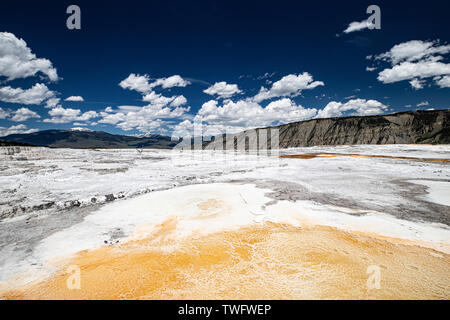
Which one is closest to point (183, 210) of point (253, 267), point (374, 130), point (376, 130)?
point (253, 267)

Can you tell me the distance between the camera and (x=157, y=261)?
14.9ft

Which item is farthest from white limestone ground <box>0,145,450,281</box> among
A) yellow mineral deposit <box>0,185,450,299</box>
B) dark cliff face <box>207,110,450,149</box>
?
dark cliff face <box>207,110,450,149</box>

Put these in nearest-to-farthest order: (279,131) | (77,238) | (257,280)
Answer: (257,280), (77,238), (279,131)

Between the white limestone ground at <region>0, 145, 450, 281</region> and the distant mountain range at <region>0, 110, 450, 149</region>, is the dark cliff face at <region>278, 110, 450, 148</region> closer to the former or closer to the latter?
the distant mountain range at <region>0, 110, 450, 149</region>

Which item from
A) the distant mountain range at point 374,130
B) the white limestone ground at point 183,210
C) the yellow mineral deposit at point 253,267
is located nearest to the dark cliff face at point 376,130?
the distant mountain range at point 374,130

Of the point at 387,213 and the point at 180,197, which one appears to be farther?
the point at 180,197

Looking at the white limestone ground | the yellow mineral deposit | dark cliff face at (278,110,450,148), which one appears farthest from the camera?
dark cliff face at (278,110,450,148)

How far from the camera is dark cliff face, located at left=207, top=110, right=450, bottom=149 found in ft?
246

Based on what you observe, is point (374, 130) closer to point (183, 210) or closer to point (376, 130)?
point (376, 130)

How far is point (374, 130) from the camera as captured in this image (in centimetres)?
8406

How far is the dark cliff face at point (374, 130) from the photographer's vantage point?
75.1 metres
